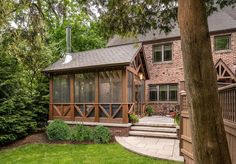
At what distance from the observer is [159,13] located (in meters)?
6.52

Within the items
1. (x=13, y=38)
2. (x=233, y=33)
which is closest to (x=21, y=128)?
(x=13, y=38)

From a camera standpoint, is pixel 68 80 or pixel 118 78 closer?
pixel 118 78

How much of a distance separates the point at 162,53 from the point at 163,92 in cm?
272

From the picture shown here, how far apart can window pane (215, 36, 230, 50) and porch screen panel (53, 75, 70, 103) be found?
9.65m

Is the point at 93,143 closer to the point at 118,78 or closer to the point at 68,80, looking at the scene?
the point at 118,78

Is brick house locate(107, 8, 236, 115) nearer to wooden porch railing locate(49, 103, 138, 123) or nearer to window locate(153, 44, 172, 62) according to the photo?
window locate(153, 44, 172, 62)

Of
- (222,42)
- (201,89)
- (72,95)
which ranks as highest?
(222,42)

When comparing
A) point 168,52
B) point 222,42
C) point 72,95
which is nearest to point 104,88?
point 72,95

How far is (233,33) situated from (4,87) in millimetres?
13110

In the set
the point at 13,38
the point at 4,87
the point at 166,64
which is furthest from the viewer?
the point at 166,64

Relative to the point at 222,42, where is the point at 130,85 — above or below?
below

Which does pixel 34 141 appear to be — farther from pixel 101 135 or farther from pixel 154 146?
pixel 154 146

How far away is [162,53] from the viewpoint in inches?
664

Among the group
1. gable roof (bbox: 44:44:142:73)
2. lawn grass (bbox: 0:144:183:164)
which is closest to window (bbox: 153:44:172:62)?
gable roof (bbox: 44:44:142:73)
